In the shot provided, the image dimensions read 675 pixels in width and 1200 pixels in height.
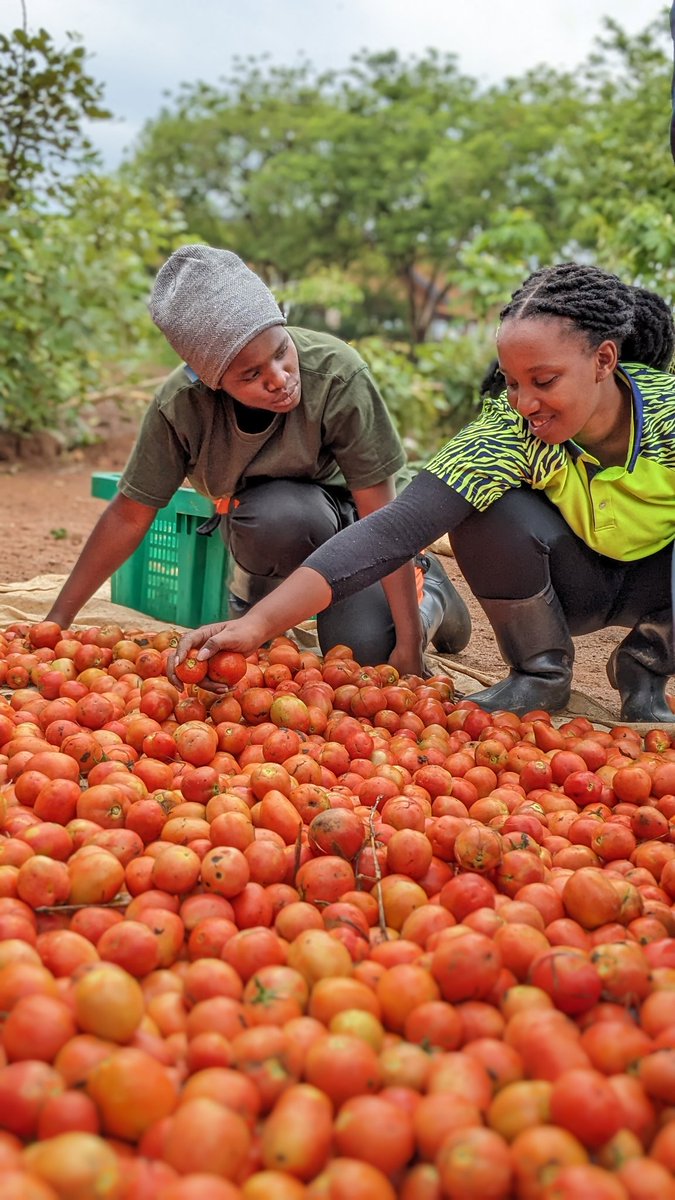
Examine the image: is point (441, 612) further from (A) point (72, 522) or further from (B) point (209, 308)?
(A) point (72, 522)

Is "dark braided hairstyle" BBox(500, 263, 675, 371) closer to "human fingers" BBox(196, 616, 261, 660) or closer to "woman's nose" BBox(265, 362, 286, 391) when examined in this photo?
"woman's nose" BBox(265, 362, 286, 391)

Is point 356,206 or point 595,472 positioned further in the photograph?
point 356,206

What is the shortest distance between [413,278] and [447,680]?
2219 cm

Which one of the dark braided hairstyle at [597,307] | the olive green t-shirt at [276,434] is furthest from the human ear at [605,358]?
the olive green t-shirt at [276,434]

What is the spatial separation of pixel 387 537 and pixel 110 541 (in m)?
0.99

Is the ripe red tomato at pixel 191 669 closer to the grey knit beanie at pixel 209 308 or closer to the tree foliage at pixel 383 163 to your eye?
Result: the grey knit beanie at pixel 209 308

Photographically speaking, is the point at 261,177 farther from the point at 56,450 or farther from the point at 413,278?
the point at 56,450

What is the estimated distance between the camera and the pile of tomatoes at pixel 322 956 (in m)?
1.11

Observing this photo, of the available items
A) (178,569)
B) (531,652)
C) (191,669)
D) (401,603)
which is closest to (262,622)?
(191,669)

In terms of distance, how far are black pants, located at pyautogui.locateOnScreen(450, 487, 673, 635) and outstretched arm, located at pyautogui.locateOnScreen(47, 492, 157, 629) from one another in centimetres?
98

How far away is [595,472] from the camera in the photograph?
112 inches

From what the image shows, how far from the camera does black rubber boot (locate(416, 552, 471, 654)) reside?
351 centimetres

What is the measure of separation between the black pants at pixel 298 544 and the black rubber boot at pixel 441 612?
20 cm

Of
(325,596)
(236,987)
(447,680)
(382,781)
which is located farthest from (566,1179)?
(447,680)
